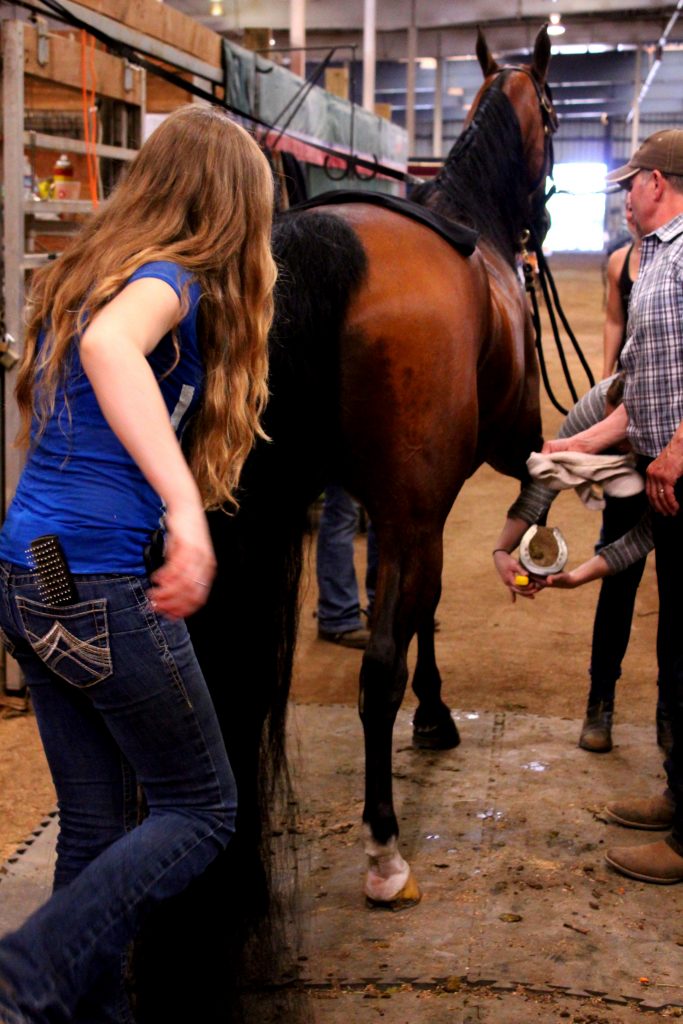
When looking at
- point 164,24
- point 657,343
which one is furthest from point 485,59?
point 657,343

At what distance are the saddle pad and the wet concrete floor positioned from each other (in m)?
1.66

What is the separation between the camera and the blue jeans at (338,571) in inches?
198

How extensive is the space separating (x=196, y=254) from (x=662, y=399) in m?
1.56

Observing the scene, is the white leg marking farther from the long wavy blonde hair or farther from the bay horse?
the long wavy blonde hair

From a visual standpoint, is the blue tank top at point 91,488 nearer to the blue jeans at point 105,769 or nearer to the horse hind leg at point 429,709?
the blue jeans at point 105,769

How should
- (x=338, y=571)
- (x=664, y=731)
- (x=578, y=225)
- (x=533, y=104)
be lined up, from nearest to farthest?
(x=664, y=731), (x=533, y=104), (x=338, y=571), (x=578, y=225)

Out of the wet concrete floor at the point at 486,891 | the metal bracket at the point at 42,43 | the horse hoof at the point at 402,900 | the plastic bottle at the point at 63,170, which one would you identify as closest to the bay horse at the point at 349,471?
the horse hoof at the point at 402,900

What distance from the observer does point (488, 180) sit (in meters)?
3.80

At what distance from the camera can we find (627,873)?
298 cm

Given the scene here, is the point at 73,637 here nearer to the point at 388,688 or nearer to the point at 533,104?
the point at 388,688

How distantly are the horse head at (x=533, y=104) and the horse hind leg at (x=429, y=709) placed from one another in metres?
1.73

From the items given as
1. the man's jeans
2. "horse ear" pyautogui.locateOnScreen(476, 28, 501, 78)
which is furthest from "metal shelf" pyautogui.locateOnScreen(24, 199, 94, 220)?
the man's jeans

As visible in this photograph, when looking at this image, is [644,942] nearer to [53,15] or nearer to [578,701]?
[578,701]

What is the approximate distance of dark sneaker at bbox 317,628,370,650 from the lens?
500 centimetres
